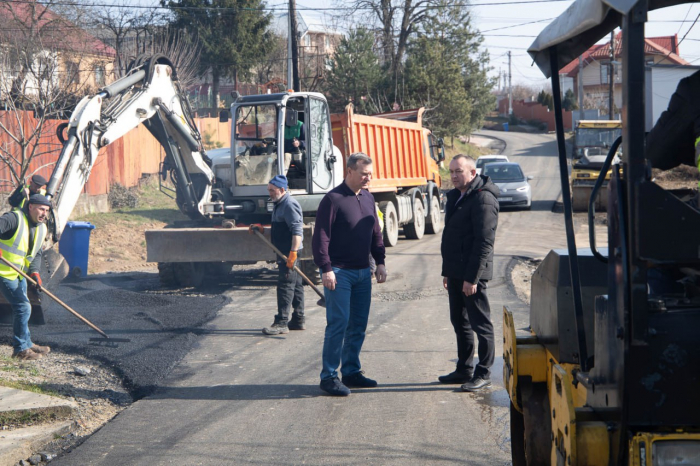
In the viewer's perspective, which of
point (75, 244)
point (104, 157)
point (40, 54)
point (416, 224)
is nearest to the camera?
point (75, 244)

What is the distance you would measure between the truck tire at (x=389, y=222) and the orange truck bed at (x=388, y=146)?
1.19ft

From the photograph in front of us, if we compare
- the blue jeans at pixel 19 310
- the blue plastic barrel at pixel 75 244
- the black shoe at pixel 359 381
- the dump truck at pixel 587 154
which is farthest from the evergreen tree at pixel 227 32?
the black shoe at pixel 359 381

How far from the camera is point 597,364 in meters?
2.79

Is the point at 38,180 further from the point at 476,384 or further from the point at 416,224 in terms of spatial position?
the point at 416,224

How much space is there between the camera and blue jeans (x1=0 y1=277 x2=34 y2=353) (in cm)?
709

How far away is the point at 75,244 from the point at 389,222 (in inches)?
258

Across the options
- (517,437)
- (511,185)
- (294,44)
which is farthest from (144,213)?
(517,437)

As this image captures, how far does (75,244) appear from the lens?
12.1 metres

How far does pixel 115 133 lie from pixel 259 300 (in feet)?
10.2

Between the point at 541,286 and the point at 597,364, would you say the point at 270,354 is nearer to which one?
the point at 541,286

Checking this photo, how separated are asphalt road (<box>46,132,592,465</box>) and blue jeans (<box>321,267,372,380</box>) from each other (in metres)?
0.27

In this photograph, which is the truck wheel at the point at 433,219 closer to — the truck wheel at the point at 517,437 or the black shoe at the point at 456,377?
the black shoe at the point at 456,377

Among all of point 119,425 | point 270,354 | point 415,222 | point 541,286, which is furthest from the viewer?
point 415,222

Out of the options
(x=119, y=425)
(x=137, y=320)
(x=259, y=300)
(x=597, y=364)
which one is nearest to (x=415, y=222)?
(x=259, y=300)
